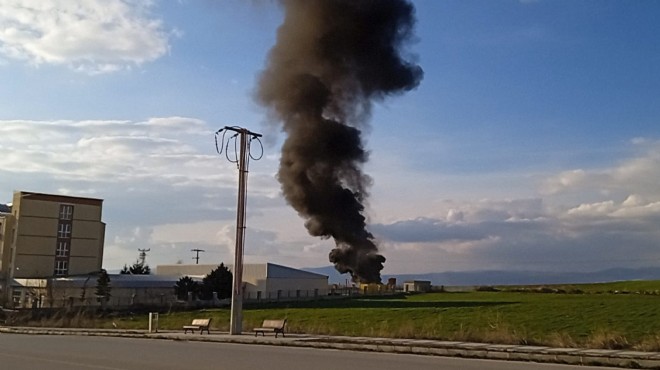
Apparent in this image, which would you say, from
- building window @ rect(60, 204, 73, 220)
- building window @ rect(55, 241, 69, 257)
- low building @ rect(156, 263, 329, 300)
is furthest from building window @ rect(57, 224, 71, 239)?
low building @ rect(156, 263, 329, 300)

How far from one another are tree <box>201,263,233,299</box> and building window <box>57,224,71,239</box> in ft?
69.8

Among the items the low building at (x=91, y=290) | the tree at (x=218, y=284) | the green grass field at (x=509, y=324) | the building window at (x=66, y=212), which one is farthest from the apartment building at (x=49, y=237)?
the green grass field at (x=509, y=324)

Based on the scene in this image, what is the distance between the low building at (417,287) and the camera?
77312 mm

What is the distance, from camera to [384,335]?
75.6ft

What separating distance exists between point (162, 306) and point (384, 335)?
1306 inches

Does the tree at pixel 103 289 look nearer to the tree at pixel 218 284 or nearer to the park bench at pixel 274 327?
the tree at pixel 218 284

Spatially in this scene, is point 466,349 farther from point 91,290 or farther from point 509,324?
point 91,290

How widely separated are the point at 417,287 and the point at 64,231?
38515mm

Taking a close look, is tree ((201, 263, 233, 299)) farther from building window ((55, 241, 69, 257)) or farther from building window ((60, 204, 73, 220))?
building window ((60, 204, 73, 220))

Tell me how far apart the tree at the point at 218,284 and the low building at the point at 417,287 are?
73.2 feet

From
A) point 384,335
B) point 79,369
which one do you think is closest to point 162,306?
point 384,335

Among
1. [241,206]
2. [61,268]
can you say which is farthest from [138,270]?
[241,206]

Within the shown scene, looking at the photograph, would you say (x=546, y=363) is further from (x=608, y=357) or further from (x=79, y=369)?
(x=79, y=369)

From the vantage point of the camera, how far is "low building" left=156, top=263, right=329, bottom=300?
6762cm
